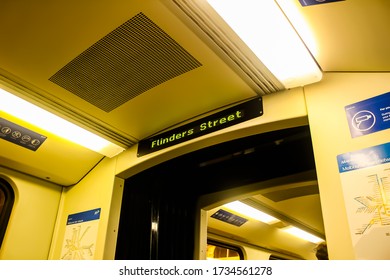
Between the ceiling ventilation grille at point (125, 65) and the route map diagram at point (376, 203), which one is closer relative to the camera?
the route map diagram at point (376, 203)

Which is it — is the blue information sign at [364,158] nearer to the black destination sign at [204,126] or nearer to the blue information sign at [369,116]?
the blue information sign at [369,116]

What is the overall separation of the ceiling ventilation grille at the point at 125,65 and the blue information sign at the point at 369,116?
850mm

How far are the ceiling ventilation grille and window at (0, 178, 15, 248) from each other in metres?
1.21

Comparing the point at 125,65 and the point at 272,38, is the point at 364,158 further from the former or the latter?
the point at 125,65

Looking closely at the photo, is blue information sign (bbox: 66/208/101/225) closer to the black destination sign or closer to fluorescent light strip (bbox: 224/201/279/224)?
the black destination sign

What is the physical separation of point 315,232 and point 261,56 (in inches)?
189

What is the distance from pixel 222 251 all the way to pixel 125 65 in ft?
13.3

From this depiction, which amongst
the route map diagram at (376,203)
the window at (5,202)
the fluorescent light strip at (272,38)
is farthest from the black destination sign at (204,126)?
the window at (5,202)

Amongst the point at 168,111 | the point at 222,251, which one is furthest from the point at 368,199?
the point at 222,251

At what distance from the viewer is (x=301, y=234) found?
221 inches

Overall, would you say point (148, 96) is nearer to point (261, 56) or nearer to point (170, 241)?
point (261, 56)

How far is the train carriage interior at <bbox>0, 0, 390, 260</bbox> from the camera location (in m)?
1.42

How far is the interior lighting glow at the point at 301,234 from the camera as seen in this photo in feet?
17.4

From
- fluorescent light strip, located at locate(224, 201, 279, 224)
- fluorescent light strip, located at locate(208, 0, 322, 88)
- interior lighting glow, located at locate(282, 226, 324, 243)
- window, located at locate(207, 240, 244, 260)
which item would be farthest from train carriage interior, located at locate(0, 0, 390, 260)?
interior lighting glow, located at locate(282, 226, 324, 243)
